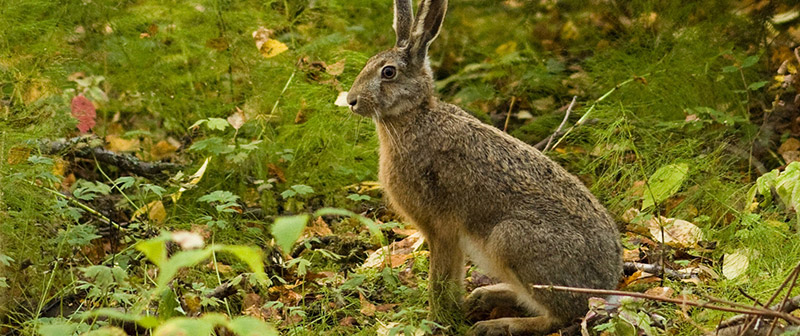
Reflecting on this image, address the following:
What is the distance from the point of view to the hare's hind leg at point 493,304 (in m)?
4.70

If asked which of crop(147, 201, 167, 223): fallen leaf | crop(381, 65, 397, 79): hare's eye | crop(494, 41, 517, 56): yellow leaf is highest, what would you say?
crop(381, 65, 397, 79): hare's eye

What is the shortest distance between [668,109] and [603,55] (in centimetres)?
77

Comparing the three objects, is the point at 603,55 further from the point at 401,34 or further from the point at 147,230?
→ the point at 147,230

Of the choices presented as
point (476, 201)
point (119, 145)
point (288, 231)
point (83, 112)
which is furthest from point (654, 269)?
point (119, 145)

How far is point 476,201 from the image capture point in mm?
4473

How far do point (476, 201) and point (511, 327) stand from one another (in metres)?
0.64

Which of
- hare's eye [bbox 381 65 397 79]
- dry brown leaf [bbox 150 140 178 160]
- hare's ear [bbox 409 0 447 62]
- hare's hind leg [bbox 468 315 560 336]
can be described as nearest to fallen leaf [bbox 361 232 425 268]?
hare's hind leg [bbox 468 315 560 336]

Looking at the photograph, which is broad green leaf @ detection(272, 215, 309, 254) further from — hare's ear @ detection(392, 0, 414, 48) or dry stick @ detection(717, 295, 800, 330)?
hare's ear @ detection(392, 0, 414, 48)

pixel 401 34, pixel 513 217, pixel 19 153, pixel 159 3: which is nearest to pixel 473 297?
pixel 513 217

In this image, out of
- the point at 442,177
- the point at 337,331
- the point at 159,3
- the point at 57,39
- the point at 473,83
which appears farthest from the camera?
the point at 473,83

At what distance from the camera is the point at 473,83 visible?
7680 mm

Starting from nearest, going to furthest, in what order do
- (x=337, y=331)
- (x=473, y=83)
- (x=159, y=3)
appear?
(x=337, y=331) → (x=159, y=3) → (x=473, y=83)

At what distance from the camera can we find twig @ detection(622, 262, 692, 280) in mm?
4676

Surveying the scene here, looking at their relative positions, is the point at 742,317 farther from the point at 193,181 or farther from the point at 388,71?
the point at 193,181
